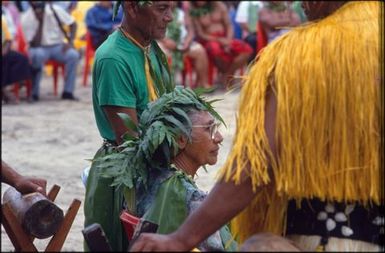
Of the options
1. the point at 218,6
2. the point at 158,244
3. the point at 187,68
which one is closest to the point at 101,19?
the point at 187,68

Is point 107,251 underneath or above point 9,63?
above

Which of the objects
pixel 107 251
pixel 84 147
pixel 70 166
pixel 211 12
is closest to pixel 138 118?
pixel 107 251

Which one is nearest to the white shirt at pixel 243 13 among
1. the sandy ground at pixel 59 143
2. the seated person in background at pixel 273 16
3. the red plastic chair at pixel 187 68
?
the seated person in background at pixel 273 16

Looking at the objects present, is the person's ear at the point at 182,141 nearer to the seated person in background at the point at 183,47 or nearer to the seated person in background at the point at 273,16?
the seated person in background at the point at 183,47

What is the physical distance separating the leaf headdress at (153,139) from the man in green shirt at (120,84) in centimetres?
27

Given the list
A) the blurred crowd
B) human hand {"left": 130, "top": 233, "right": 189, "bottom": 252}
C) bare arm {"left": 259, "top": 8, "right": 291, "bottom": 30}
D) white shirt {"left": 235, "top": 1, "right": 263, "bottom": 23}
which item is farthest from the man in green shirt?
white shirt {"left": 235, "top": 1, "right": 263, "bottom": 23}

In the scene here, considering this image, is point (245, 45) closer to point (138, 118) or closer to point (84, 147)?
point (84, 147)

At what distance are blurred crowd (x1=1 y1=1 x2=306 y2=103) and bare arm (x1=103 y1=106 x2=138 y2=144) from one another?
33.6 feet

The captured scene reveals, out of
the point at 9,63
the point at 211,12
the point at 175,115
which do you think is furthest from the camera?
the point at 211,12

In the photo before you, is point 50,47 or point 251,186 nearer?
point 251,186

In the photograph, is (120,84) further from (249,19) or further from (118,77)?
(249,19)

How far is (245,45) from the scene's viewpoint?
56.3 feet

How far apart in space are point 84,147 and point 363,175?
29.0 ft

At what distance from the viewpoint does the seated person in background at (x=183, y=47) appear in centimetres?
Result: 1647
